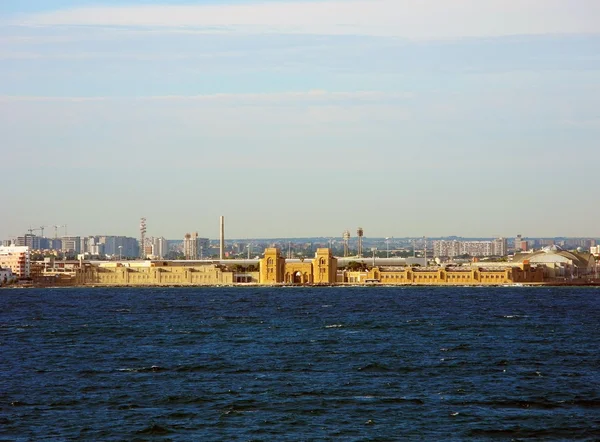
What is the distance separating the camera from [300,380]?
149ft

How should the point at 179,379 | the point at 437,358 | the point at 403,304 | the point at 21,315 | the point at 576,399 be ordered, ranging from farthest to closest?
1. the point at 403,304
2. the point at 21,315
3. the point at 437,358
4. the point at 179,379
5. the point at 576,399

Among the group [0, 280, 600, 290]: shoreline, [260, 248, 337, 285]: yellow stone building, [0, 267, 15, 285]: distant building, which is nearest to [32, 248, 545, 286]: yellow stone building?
[260, 248, 337, 285]: yellow stone building

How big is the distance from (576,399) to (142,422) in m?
15.2

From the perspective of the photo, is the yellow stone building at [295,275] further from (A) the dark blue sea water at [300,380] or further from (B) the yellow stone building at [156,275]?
(A) the dark blue sea water at [300,380]

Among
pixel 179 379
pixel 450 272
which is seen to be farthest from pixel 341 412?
pixel 450 272

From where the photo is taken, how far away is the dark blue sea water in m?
35.5

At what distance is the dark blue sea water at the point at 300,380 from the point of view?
116ft

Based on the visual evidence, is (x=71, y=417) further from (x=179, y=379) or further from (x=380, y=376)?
(x=380, y=376)

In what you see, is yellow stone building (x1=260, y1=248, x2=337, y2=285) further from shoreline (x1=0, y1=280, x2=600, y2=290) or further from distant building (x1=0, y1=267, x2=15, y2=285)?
distant building (x1=0, y1=267, x2=15, y2=285)

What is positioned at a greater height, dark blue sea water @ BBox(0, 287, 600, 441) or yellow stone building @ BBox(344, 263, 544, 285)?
yellow stone building @ BBox(344, 263, 544, 285)

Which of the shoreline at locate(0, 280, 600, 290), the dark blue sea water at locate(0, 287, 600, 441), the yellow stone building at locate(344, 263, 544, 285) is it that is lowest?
the dark blue sea water at locate(0, 287, 600, 441)

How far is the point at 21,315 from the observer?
309ft

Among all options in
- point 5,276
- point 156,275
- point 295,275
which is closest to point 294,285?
point 295,275

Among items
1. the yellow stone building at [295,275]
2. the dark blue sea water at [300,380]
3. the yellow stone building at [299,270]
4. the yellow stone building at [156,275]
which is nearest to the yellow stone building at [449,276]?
the yellow stone building at [295,275]
